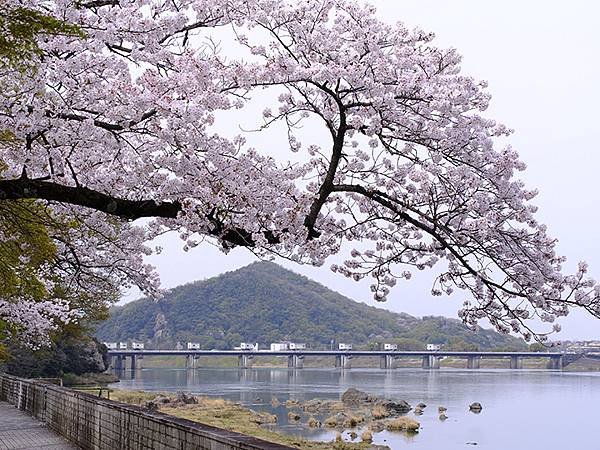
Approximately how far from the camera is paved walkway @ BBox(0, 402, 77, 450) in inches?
563

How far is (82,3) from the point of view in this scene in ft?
28.9

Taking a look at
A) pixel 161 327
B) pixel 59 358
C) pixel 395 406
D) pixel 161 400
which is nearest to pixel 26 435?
pixel 161 400

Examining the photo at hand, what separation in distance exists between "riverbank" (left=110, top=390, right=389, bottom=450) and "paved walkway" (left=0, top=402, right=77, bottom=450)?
672 cm

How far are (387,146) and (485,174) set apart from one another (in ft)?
4.02

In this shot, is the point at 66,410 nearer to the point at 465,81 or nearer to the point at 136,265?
the point at 136,265

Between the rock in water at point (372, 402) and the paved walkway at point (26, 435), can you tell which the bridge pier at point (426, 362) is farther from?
the paved walkway at point (26, 435)

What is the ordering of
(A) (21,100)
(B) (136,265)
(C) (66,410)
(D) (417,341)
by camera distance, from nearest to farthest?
(A) (21,100)
(B) (136,265)
(C) (66,410)
(D) (417,341)

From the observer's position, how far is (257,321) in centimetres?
14138

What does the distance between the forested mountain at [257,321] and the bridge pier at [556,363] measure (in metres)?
7.42

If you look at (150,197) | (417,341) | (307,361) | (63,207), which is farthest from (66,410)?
A: (307,361)

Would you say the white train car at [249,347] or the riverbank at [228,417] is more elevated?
the riverbank at [228,417]

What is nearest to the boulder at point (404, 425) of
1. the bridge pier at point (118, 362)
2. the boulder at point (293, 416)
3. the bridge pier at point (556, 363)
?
the boulder at point (293, 416)

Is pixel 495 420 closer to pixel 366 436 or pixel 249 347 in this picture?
pixel 366 436

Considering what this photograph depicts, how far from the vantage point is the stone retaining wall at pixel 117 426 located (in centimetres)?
804
